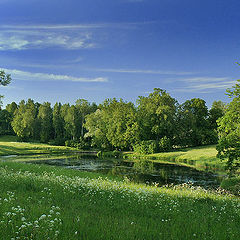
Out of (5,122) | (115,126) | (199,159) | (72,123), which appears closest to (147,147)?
(115,126)

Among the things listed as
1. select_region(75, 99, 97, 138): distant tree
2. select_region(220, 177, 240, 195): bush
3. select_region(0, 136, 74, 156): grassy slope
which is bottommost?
select_region(0, 136, 74, 156): grassy slope

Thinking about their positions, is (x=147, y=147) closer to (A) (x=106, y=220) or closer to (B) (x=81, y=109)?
(B) (x=81, y=109)

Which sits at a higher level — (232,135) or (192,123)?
(192,123)

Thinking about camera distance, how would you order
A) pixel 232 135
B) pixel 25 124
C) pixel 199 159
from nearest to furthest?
pixel 232 135, pixel 199 159, pixel 25 124

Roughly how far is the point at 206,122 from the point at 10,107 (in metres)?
104

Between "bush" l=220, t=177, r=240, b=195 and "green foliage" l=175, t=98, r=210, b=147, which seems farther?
"green foliage" l=175, t=98, r=210, b=147

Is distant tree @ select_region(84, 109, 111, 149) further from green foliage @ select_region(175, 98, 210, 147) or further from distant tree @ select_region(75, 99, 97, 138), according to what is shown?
green foliage @ select_region(175, 98, 210, 147)

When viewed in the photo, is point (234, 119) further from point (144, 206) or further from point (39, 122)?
point (39, 122)

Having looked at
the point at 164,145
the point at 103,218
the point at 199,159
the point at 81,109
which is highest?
the point at 81,109

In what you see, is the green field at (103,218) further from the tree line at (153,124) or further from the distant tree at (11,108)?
the distant tree at (11,108)

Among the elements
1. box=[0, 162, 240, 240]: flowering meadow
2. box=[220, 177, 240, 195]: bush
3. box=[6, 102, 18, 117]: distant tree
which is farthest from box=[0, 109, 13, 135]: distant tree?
box=[0, 162, 240, 240]: flowering meadow

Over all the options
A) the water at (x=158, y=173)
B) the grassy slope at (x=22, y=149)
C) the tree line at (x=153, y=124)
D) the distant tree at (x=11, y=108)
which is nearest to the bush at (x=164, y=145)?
the tree line at (x=153, y=124)

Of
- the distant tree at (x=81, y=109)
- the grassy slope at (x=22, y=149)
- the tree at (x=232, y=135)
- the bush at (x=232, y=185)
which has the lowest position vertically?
the grassy slope at (x=22, y=149)

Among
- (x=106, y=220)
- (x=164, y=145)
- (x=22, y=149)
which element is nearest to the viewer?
(x=106, y=220)
